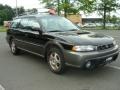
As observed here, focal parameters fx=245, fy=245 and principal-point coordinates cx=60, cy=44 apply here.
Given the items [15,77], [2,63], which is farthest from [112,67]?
[2,63]

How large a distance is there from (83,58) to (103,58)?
0.60 m

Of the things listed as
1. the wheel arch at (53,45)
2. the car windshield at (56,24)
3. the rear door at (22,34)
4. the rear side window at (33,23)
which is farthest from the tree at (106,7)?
the wheel arch at (53,45)

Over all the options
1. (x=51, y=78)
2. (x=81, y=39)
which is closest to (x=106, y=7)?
(x=81, y=39)

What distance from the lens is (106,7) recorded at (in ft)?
122

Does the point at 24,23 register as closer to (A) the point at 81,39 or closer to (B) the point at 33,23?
(B) the point at 33,23

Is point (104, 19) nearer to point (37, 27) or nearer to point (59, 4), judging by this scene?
point (59, 4)

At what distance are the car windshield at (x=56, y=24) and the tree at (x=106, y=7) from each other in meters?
29.5

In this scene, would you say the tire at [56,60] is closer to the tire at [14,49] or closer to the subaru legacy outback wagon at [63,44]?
the subaru legacy outback wagon at [63,44]

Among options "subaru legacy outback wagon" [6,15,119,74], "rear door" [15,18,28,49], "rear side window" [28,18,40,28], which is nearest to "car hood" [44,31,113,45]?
"subaru legacy outback wagon" [6,15,119,74]

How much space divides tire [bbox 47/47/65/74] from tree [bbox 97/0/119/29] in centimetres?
3073

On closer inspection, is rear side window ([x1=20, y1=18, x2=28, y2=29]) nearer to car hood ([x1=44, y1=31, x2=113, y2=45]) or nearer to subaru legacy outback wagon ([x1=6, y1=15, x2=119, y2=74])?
subaru legacy outback wagon ([x1=6, y1=15, x2=119, y2=74])

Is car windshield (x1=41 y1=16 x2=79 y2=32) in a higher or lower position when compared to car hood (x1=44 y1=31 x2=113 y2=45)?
higher

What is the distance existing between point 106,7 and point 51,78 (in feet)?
106

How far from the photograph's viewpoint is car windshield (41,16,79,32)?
722 centimetres
